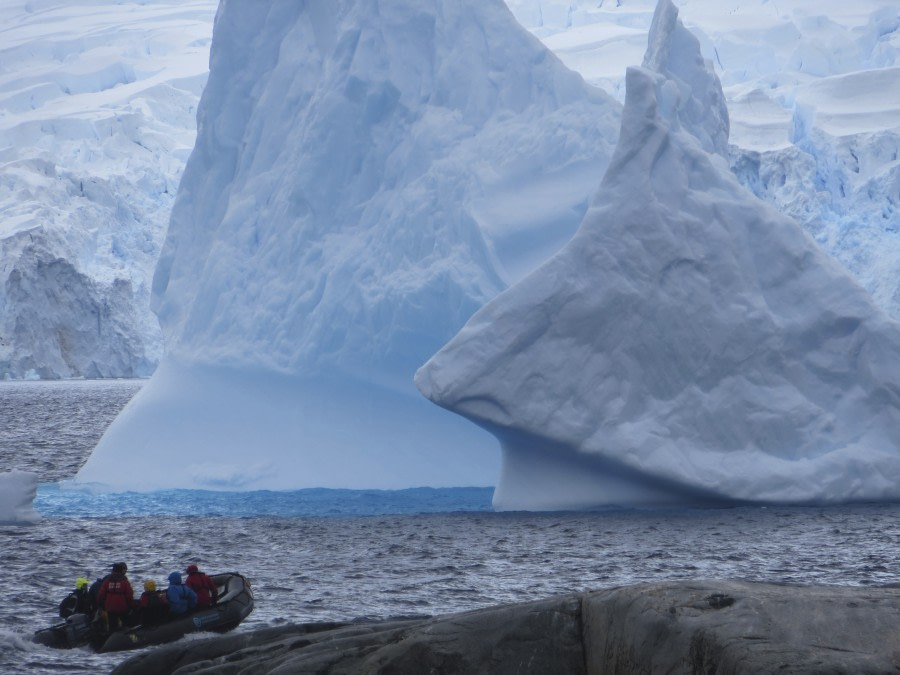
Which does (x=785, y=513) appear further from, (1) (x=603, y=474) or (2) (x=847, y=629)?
(2) (x=847, y=629)

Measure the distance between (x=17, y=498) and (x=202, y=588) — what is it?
8.37 metres

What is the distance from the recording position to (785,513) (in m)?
18.3

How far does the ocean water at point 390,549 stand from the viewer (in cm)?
1236

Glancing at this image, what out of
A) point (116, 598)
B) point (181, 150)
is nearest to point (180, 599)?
point (116, 598)

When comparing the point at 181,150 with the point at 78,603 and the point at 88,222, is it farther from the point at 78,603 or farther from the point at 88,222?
the point at 78,603

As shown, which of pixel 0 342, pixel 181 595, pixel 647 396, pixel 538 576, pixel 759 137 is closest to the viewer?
pixel 181 595

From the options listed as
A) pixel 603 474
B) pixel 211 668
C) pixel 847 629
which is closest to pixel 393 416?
pixel 603 474

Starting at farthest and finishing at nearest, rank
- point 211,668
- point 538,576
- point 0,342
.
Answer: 1. point 0,342
2. point 538,576
3. point 211,668

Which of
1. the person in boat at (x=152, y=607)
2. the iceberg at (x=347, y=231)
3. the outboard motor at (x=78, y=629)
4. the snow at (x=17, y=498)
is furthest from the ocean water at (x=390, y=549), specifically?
the iceberg at (x=347, y=231)

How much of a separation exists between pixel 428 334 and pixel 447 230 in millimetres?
1813

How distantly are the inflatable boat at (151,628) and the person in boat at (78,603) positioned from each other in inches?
4.4

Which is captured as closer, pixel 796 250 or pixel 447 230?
pixel 796 250

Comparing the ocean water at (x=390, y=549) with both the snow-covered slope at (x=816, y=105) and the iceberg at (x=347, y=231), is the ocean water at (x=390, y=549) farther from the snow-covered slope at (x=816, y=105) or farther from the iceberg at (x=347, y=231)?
the snow-covered slope at (x=816, y=105)

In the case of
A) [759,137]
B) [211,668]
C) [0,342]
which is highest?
[759,137]
